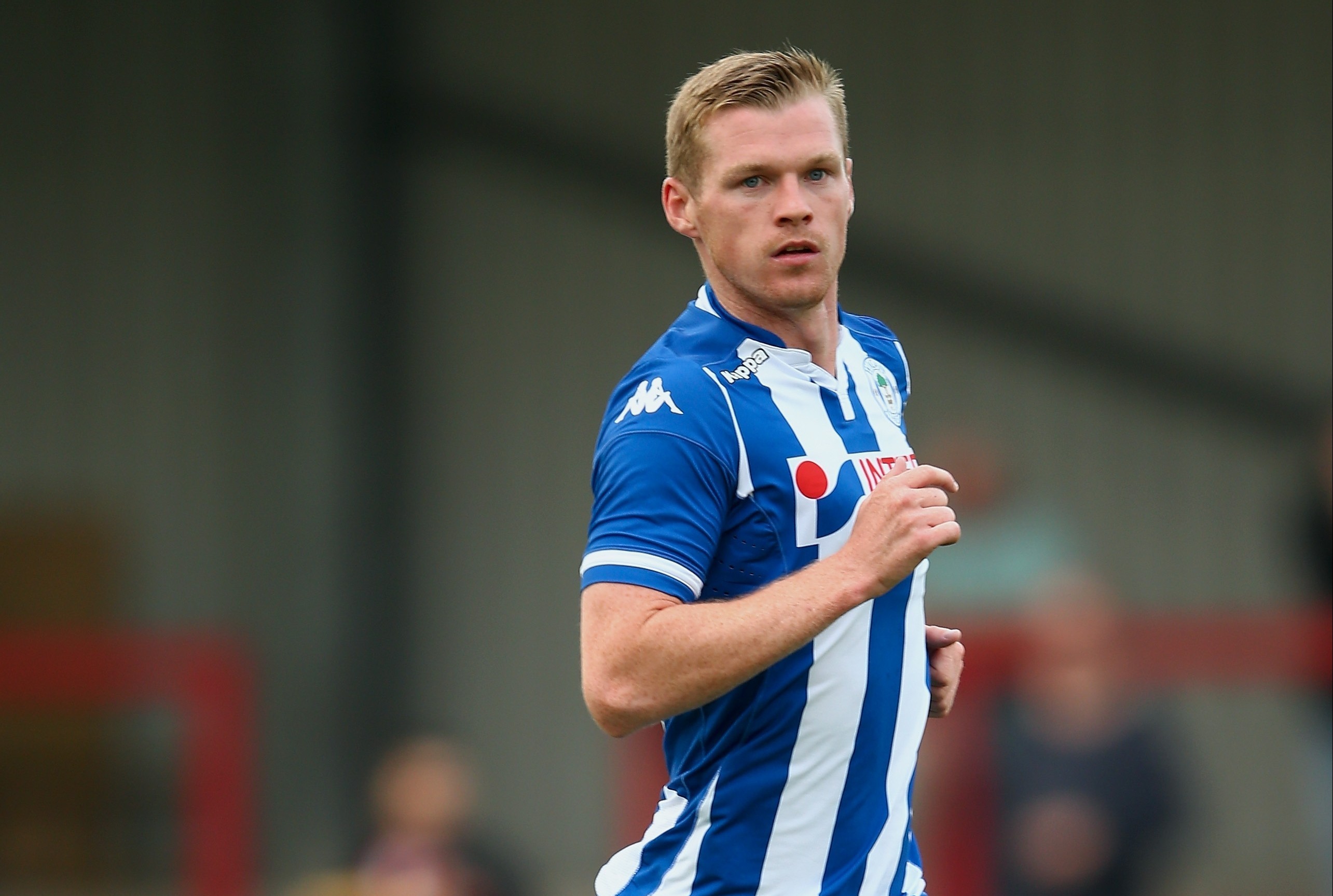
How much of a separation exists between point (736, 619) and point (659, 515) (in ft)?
0.60

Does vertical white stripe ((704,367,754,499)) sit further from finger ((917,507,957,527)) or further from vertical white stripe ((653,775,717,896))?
vertical white stripe ((653,775,717,896))

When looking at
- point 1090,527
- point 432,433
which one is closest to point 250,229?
point 432,433

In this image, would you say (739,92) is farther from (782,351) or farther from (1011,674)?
(1011,674)

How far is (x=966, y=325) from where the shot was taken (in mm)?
10141

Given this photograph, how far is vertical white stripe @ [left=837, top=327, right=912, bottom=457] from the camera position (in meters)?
2.60

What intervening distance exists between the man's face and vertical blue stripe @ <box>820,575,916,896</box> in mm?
Answer: 515

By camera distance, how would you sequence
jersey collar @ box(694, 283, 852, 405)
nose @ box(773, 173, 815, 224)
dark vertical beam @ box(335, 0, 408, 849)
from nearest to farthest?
nose @ box(773, 173, 815, 224), jersey collar @ box(694, 283, 852, 405), dark vertical beam @ box(335, 0, 408, 849)

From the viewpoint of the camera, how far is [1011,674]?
6.00 metres

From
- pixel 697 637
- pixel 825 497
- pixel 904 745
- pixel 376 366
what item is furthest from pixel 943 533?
pixel 376 366

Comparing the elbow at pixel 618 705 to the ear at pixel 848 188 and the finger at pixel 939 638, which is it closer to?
the finger at pixel 939 638

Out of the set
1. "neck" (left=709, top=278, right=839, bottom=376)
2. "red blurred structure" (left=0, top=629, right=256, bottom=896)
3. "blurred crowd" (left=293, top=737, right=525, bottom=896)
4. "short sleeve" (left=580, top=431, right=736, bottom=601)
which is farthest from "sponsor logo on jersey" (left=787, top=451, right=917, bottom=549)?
"red blurred structure" (left=0, top=629, right=256, bottom=896)

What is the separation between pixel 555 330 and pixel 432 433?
1055 mm

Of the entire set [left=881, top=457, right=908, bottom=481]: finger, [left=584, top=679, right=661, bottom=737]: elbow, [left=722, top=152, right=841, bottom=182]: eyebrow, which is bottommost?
[left=584, top=679, right=661, bottom=737]: elbow

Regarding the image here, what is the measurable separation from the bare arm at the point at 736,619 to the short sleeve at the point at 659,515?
0.03 metres
